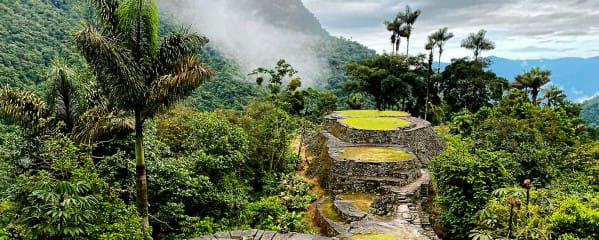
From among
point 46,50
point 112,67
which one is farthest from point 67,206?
point 46,50

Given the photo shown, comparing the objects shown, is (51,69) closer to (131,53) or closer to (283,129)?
(131,53)

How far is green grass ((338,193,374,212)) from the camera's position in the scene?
48.8ft

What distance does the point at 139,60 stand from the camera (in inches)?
322

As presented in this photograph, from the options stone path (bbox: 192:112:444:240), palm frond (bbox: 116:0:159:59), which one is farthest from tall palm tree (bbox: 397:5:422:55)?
palm frond (bbox: 116:0:159:59)

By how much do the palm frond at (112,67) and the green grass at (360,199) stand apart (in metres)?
9.43

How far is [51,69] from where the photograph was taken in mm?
9859

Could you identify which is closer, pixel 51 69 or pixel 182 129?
pixel 51 69

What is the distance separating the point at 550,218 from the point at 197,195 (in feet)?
28.4

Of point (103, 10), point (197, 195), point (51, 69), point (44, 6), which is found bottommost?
point (197, 195)

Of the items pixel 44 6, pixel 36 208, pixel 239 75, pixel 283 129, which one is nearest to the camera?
pixel 36 208

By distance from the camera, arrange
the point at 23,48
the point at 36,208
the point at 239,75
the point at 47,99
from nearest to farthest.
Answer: the point at 36,208 → the point at 47,99 → the point at 23,48 → the point at 239,75

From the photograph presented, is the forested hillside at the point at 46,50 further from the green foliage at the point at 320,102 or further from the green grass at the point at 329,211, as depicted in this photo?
the green grass at the point at 329,211

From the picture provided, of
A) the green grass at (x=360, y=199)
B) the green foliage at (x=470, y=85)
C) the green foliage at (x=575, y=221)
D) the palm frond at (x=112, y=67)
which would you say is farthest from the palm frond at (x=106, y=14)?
the green foliage at (x=470, y=85)

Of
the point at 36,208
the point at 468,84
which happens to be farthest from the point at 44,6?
the point at 468,84
